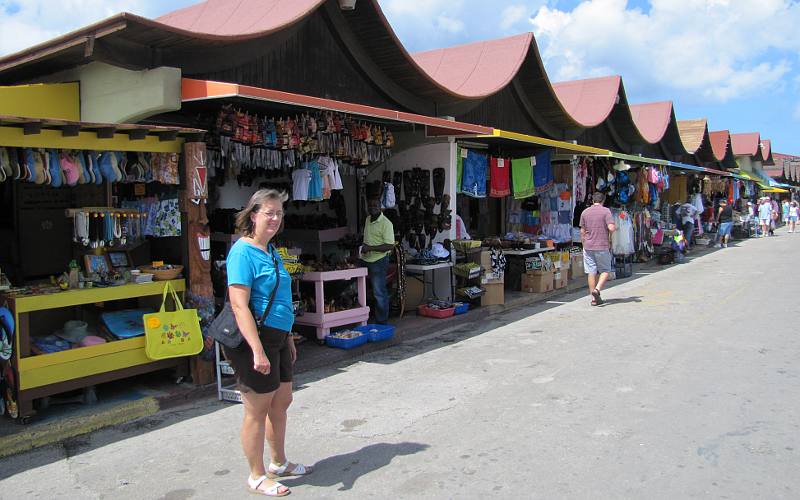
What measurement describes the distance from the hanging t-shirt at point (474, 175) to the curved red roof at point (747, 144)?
32204 mm

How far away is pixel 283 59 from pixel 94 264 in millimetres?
3698

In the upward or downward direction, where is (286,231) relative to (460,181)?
downward

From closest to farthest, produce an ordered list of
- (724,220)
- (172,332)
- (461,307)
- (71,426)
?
(71,426), (172,332), (461,307), (724,220)

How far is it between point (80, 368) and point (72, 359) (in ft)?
0.36

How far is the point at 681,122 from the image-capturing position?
28234mm

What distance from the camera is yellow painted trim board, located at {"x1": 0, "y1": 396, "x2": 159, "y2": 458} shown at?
16.8 ft

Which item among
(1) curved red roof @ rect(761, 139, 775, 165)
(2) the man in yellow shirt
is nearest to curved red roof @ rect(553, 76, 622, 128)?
(2) the man in yellow shirt

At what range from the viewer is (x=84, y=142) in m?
5.76

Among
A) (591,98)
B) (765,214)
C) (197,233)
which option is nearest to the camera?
(197,233)

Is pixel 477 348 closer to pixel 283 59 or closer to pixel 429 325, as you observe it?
pixel 429 325

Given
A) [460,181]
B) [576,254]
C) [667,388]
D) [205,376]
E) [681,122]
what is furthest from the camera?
[681,122]

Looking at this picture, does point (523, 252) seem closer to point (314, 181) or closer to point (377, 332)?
point (377, 332)

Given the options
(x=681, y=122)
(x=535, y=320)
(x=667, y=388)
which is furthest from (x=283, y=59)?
(x=681, y=122)

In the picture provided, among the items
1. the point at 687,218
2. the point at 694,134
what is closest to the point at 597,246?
the point at 687,218
